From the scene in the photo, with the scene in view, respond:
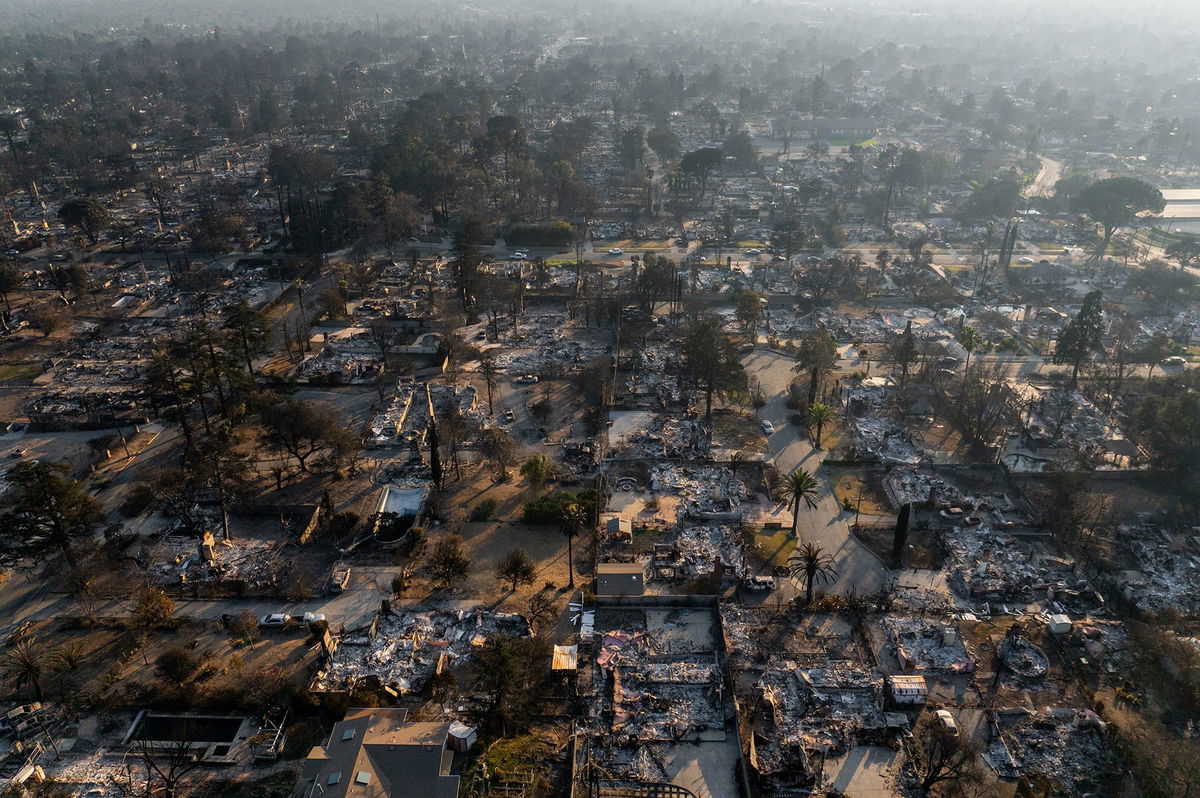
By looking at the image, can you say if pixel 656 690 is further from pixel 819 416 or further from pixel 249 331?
pixel 249 331

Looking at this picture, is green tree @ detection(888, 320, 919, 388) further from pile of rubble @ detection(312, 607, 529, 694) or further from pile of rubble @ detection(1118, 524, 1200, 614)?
pile of rubble @ detection(312, 607, 529, 694)

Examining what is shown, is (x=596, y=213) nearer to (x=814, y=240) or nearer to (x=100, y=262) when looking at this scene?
(x=814, y=240)

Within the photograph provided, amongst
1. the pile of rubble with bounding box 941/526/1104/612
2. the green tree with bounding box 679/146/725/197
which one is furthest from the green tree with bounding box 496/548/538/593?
the green tree with bounding box 679/146/725/197

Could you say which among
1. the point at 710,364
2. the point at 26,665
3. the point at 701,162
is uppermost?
Answer: the point at 701,162

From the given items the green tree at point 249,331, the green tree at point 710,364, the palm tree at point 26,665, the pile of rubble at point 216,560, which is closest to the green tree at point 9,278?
the green tree at point 249,331

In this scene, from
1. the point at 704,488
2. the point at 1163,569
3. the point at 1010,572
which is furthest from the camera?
the point at 704,488

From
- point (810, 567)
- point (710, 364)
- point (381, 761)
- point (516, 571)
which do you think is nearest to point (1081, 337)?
point (710, 364)
